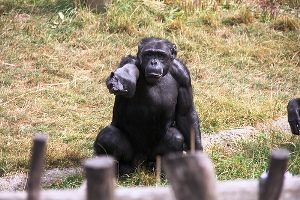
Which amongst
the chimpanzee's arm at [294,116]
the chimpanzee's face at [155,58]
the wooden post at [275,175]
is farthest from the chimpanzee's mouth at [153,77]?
the wooden post at [275,175]

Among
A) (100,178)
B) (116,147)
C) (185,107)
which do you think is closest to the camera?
(100,178)

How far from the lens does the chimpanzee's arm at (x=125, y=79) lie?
433 cm

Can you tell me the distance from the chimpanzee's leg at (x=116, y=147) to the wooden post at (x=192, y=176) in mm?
3409

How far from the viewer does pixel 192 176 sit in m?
1.81

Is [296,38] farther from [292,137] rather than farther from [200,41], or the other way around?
[292,137]

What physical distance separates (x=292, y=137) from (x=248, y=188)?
386cm

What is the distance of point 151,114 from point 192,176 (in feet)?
11.4

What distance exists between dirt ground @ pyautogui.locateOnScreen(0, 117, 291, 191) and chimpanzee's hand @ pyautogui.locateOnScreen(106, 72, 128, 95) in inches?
54.2

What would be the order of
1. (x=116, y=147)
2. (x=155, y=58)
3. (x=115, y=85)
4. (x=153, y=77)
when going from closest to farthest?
(x=115, y=85), (x=153, y=77), (x=155, y=58), (x=116, y=147)

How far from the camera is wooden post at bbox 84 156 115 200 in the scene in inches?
69.2

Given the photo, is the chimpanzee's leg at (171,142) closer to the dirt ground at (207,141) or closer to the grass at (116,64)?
the grass at (116,64)

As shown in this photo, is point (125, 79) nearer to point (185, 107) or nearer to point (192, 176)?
point (185, 107)

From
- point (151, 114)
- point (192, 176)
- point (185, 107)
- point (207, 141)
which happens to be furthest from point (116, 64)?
point (192, 176)

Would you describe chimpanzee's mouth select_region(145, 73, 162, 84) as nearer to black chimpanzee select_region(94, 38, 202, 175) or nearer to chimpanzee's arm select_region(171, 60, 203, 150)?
black chimpanzee select_region(94, 38, 202, 175)
